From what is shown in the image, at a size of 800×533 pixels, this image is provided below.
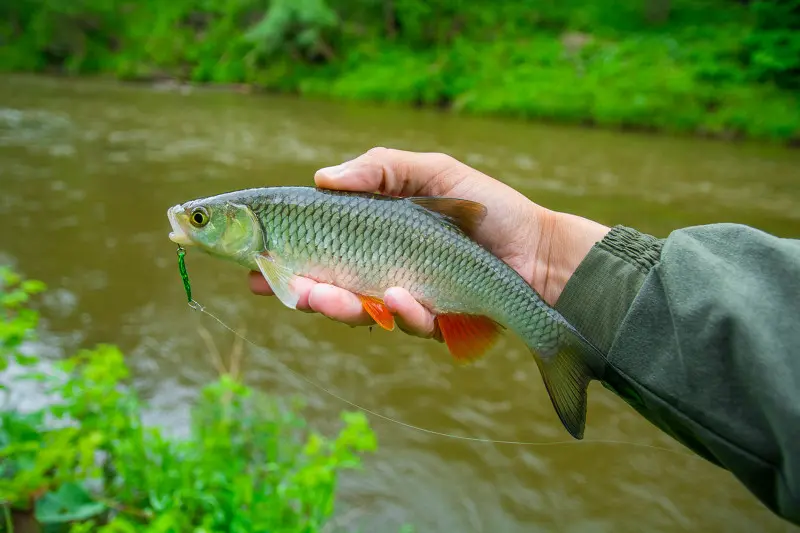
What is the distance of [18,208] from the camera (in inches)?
358

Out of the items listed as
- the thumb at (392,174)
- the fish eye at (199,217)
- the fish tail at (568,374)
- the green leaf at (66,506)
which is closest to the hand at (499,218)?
the thumb at (392,174)

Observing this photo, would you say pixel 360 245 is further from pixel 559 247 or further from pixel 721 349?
pixel 721 349

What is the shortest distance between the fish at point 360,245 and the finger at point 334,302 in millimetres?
39

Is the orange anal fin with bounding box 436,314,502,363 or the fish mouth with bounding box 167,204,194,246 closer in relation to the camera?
the fish mouth with bounding box 167,204,194,246

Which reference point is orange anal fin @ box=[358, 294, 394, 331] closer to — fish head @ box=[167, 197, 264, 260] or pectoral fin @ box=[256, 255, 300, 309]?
pectoral fin @ box=[256, 255, 300, 309]

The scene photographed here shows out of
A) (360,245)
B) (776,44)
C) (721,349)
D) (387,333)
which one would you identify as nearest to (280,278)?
(360,245)

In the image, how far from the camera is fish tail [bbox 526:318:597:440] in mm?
1973

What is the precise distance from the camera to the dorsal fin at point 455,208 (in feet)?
7.18

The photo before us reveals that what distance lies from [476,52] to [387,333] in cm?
2123

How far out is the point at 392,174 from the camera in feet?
8.23

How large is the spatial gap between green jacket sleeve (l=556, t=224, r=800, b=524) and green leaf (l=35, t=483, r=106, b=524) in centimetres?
232

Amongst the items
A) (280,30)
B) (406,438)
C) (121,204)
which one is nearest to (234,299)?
(406,438)

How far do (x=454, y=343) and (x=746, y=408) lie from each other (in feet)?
3.54

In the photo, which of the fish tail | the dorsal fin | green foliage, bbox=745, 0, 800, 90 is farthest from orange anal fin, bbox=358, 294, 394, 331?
green foliage, bbox=745, 0, 800, 90
